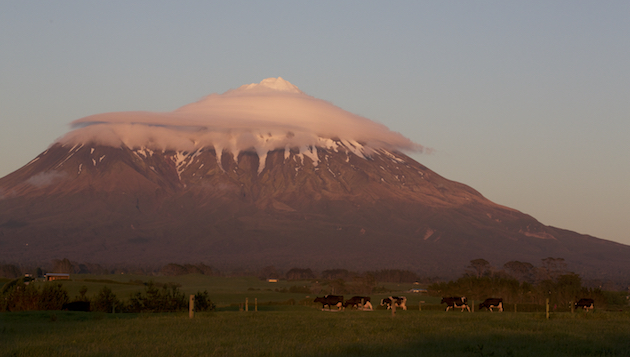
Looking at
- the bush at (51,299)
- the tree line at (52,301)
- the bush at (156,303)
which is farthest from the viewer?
the bush at (156,303)

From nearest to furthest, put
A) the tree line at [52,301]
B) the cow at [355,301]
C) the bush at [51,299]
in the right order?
1. the tree line at [52,301]
2. the bush at [51,299]
3. the cow at [355,301]

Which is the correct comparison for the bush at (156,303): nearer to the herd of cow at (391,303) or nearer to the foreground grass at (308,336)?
the herd of cow at (391,303)

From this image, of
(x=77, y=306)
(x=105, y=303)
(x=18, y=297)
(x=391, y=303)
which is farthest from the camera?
(x=105, y=303)

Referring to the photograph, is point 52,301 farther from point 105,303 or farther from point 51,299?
point 105,303

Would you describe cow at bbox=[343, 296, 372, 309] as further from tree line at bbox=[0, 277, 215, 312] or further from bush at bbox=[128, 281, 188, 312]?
bush at bbox=[128, 281, 188, 312]

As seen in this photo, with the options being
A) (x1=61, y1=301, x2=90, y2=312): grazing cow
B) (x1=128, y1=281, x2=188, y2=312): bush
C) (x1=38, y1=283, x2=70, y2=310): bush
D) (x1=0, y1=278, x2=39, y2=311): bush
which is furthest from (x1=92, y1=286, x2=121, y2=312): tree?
(x1=0, y1=278, x2=39, y2=311): bush

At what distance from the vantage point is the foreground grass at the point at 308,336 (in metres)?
22.0

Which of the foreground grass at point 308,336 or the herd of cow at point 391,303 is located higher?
the foreground grass at point 308,336

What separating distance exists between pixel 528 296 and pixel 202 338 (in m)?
76.6

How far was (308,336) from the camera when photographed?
85.1 ft

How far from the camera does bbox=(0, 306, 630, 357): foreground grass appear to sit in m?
22.0

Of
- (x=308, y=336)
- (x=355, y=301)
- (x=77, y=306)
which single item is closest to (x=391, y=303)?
(x=355, y=301)

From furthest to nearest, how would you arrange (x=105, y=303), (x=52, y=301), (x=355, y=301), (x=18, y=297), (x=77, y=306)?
(x=105, y=303) < (x=355, y=301) < (x=77, y=306) < (x=52, y=301) < (x=18, y=297)

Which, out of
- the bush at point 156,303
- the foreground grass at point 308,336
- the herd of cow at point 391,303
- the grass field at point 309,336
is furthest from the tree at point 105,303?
the foreground grass at point 308,336
